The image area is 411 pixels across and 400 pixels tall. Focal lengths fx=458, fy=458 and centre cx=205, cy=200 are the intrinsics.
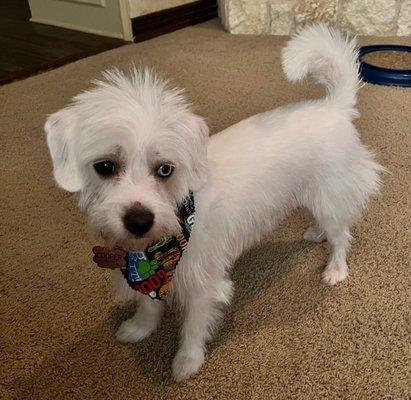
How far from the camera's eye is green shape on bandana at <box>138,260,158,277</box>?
963 mm

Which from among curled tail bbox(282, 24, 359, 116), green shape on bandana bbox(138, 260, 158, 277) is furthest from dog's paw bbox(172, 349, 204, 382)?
curled tail bbox(282, 24, 359, 116)

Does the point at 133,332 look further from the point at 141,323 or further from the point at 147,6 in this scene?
the point at 147,6

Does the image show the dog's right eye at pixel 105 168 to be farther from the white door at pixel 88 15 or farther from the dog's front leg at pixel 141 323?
the white door at pixel 88 15

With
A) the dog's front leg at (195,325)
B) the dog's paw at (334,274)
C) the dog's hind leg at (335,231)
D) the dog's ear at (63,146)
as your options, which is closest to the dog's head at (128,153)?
the dog's ear at (63,146)

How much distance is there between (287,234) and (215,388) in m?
0.61

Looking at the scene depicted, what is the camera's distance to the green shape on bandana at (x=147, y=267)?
963 millimetres

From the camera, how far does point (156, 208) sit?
0.83 m

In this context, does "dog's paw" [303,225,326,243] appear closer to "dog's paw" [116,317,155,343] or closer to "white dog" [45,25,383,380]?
"white dog" [45,25,383,380]

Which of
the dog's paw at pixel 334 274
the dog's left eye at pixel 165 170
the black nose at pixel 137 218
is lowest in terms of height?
the dog's paw at pixel 334 274

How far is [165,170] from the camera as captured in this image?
0.87 metres

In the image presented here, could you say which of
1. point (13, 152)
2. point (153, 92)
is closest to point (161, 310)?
point (153, 92)

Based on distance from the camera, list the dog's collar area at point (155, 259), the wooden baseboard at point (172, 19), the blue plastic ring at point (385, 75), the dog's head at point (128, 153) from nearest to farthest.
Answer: the dog's head at point (128, 153) < the dog's collar area at point (155, 259) < the blue plastic ring at point (385, 75) < the wooden baseboard at point (172, 19)

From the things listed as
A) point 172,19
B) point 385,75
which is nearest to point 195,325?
point 385,75

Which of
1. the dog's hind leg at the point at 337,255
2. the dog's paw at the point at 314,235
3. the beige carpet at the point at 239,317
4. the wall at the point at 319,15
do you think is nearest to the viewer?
the beige carpet at the point at 239,317
